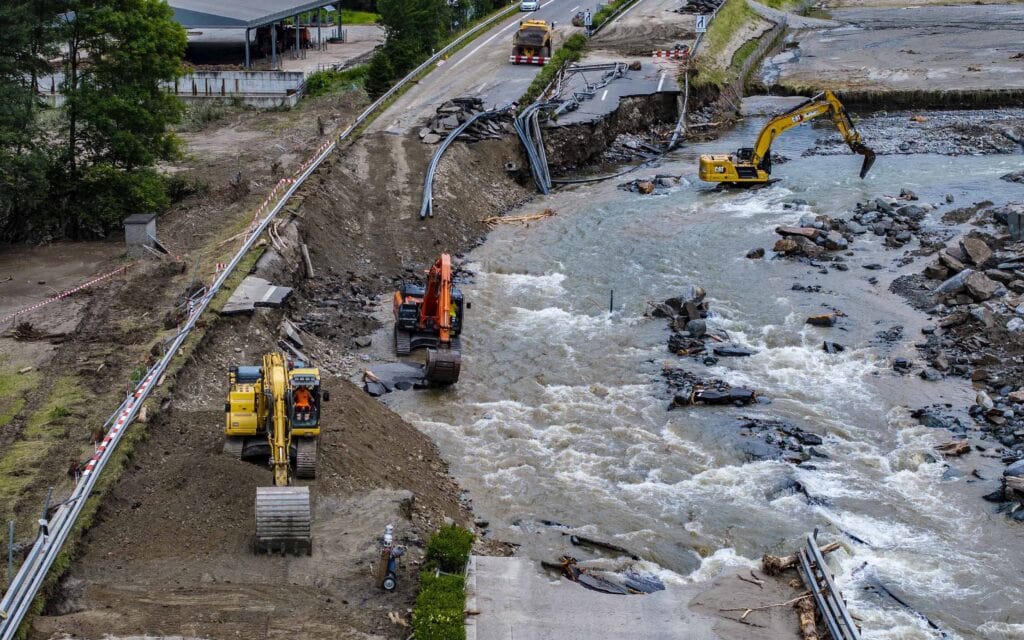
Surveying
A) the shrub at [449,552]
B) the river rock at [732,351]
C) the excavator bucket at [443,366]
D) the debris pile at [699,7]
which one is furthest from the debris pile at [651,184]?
the shrub at [449,552]

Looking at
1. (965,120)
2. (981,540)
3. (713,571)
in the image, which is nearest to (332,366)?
(713,571)

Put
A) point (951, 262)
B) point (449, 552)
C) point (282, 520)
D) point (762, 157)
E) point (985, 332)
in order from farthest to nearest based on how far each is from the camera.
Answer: point (762, 157) < point (951, 262) < point (985, 332) < point (282, 520) < point (449, 552)

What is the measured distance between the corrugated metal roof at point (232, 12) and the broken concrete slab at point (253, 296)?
3097 centimetres

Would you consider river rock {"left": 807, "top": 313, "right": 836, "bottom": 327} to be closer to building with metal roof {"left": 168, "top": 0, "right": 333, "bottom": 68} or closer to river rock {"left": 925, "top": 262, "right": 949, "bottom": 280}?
river rock {"left": 925, "top": 262, "right": 949, "bottom": 280}

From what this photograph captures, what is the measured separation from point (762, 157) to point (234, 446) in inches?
1334

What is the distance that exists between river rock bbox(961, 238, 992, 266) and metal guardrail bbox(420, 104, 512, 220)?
64.9ft

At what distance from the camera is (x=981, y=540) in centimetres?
2636

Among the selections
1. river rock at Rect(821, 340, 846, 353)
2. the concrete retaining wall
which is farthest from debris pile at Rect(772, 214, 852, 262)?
the concrete retaining wall

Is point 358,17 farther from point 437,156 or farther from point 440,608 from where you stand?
point 440,608

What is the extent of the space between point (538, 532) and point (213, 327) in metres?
11.5

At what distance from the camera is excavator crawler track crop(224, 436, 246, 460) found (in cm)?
2558

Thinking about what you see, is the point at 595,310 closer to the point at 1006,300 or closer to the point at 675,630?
the point at 1006,300

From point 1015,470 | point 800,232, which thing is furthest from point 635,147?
point 1015,470

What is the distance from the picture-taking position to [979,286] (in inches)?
1538
